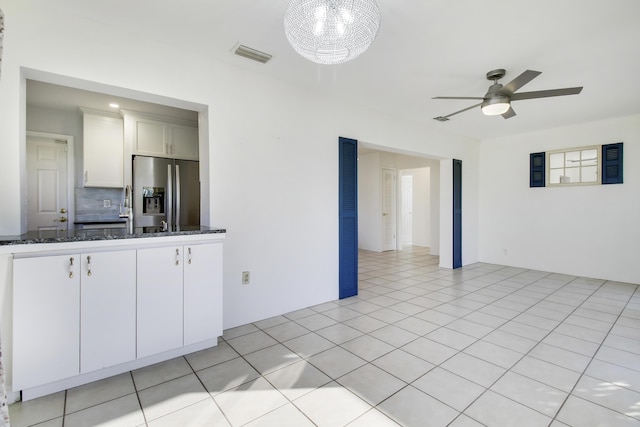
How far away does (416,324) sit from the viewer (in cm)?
308

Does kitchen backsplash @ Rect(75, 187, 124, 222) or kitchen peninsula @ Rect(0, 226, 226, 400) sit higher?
kitchen backsplash @ Rect(75, 187, 124, 222)

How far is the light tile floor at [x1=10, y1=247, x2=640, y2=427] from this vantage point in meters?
1.74

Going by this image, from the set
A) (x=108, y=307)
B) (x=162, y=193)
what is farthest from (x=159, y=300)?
(x=162, y=193)

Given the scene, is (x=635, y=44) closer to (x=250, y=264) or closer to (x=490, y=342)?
(x=490, y=342)

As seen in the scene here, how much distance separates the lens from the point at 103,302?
2051 millimetres

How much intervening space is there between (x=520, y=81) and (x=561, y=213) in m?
3.76

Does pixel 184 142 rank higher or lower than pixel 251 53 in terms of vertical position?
lower

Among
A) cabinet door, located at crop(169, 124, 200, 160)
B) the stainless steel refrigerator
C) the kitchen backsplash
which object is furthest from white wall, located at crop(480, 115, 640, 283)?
→ the kitchen backsplash

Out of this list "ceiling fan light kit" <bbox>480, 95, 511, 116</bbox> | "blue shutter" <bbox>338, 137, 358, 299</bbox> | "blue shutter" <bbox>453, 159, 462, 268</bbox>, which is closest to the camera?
"ceiling fan light kit" <bbox>480, 95, 511, 116</bbox>

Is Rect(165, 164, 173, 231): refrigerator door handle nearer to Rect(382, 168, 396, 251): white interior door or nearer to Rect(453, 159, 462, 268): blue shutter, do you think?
Rect(453, 159, 462, 268): blue shutter

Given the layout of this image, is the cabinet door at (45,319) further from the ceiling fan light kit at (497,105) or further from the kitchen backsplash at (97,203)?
the ceiling fan light kit at (497,105)

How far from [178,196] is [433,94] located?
367 centimetres

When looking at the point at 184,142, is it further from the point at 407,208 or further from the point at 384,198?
the point at 407,208

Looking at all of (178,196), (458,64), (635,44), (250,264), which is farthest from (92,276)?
(635,44)
